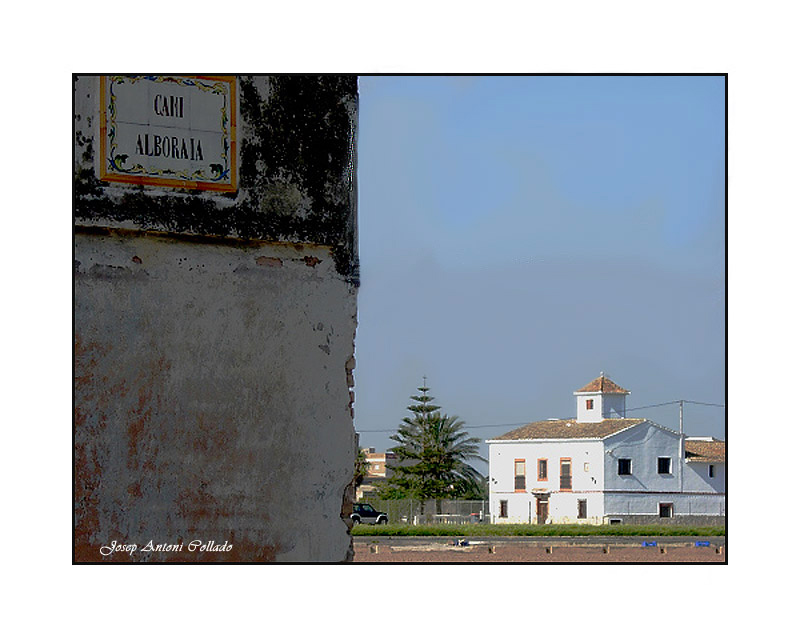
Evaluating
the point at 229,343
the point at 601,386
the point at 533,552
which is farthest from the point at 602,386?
the point at 229,343

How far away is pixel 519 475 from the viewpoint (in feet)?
157

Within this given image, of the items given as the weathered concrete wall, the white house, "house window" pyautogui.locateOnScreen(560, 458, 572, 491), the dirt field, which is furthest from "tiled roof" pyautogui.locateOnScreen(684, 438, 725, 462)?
the weathered concrete wall

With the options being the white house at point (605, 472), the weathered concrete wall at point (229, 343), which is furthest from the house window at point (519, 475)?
the weathered concrete wall at point (229, 343)

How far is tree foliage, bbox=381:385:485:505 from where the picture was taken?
4719 centimetres

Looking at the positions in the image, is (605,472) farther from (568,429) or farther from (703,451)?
(703,451)

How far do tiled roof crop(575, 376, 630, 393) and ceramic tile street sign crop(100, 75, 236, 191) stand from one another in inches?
1658

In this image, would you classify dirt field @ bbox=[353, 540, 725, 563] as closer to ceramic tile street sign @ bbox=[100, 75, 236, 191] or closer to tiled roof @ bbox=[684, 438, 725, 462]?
tiled roof @ bbox=[684, 438, 725, 462]

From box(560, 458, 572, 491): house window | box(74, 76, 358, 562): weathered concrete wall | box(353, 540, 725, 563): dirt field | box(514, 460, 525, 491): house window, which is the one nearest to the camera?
box(74, 76, 358, 562): weathered concrete wall

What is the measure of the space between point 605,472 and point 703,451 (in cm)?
440

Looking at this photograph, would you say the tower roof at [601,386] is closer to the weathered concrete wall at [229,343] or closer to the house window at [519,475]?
the house window at [519,475]

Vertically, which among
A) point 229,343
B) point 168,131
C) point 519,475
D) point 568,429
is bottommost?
point 519,475

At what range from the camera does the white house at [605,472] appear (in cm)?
4631

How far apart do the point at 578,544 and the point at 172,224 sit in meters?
25.3

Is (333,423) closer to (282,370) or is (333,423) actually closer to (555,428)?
(282,370)
